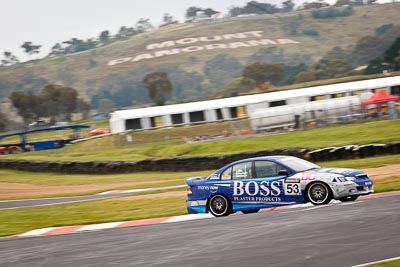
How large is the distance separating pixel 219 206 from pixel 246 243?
6169 millimetres

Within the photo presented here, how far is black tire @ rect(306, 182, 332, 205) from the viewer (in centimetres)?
1612

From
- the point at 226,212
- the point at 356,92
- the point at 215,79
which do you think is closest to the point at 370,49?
the point at 215,79

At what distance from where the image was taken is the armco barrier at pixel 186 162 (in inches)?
1156

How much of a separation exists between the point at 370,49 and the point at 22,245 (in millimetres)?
141781

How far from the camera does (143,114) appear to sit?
59.4 metres

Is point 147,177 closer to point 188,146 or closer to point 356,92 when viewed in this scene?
point 188,146

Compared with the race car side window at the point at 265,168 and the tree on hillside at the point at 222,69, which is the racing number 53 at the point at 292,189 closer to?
the race car side window at the point at 265,168

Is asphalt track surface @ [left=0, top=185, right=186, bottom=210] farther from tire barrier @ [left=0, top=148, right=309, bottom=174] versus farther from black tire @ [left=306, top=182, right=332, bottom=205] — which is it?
black tire @ [left=306, top=182, right=332, bottom=205]

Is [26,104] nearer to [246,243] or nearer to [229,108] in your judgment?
[229,108]

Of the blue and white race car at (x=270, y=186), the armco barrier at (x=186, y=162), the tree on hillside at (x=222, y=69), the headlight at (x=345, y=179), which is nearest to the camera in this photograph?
the headlight at (x=345, y=179)

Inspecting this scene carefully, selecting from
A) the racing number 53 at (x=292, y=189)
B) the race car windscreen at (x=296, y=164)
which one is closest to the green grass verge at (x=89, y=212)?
the race car windscreen at (x=296, y=164)

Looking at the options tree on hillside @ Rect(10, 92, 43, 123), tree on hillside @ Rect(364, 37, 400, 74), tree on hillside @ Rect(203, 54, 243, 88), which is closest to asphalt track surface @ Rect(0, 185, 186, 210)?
tree on hillside @ Rect(364, 37, 400, 74)

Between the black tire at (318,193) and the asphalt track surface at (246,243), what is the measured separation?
846 mm

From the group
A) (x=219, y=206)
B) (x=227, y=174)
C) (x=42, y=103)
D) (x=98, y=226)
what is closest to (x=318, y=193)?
(x=227, y=174)
